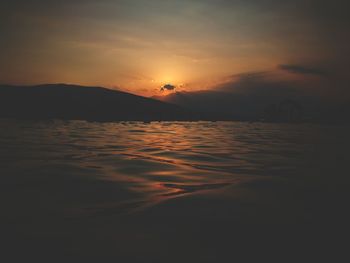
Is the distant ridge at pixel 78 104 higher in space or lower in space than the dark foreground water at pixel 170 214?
higher

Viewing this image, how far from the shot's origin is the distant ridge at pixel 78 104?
8331 cm

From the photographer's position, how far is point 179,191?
5.47 metres

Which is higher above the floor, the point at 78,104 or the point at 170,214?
the point at 78,104

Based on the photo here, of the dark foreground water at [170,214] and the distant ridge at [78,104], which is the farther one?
the distant ridge at [78,104]

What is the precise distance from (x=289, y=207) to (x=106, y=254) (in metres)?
3.07

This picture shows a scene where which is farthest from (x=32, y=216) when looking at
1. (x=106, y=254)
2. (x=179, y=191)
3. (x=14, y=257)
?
(x=179, y=191)

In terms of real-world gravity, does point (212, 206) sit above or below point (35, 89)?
below

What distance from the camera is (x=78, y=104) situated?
101 m

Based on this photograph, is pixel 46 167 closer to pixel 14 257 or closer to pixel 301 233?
pixel 14 257

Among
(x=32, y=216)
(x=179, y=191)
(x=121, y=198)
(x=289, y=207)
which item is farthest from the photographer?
(x=179, y=191)

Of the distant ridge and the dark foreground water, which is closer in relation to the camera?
the dark foreground water

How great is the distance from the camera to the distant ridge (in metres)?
83.3

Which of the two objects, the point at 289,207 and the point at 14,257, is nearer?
the point at 14,257

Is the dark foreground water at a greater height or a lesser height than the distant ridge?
lesser
